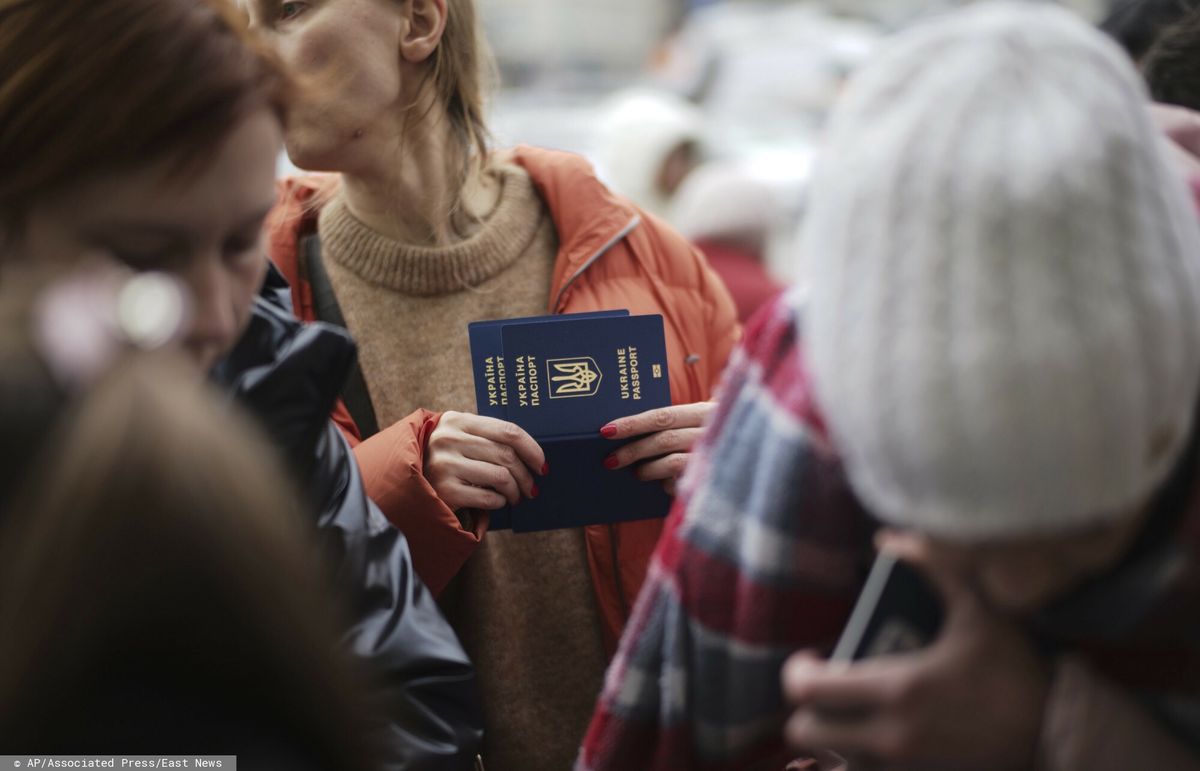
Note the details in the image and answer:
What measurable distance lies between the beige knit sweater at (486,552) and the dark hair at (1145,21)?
1.10 meters

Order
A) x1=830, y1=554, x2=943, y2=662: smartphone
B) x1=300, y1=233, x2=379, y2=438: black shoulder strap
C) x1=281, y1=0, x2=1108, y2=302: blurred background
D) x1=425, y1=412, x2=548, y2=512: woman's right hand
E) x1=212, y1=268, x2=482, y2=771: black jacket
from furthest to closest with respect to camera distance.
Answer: x1=281, y1=0, x2=1108, y2=302: blurred background
x1=300, y1=233, x2=379, y2=438: black shoulder strap
x1=425, y1=412, x2=548, y2=512: woman's right hand
x1=212, y1=268, x2=482, y2=771: black jacket
x1=830, y1=554, x2=943, y2=662: smartphone

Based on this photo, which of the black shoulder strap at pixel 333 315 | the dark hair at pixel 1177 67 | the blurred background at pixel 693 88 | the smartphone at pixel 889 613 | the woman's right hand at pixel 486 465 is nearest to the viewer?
the smartphone at pixel 889 613

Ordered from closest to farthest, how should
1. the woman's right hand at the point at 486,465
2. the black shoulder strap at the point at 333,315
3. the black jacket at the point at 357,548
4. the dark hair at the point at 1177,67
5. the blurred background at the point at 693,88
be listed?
the black jacket at the point at 357,548
the woman's right hand at the point at 486,465
the dark hair at the point at 1177,67
the black shoulder strap at the point at 333,315
the blurred background at the point at 693,88

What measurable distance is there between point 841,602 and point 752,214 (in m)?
3.14

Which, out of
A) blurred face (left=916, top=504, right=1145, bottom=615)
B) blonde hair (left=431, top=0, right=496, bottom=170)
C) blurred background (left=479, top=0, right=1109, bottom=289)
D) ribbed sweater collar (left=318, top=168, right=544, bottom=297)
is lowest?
blurred background (left=479, top=0, right=1109, bottom=289)

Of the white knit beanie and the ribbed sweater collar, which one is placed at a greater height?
the white knit beanie

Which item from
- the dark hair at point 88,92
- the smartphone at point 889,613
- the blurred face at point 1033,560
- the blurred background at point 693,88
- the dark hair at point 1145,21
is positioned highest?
the dark hair at point 88,92

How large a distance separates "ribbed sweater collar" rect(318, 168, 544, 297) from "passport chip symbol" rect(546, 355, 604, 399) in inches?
14.0

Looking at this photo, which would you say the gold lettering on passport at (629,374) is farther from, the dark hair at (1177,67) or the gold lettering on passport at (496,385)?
the dark hair at (1177,67)

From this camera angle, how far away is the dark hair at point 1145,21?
1816mm

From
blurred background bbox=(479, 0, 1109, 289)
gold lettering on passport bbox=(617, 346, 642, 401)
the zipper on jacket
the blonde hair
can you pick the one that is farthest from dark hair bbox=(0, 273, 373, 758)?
blurred background bbox=(479, 0, 1109, 289)

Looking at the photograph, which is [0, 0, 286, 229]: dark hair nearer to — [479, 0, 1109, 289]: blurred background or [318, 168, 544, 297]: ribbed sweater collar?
[318, 168, 544, 297]: ribbed sweater collar

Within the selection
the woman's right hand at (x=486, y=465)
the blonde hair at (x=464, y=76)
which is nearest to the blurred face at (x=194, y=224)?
the woman's right hand at (x=486, y=465)

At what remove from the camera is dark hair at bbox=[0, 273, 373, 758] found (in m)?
0.79
